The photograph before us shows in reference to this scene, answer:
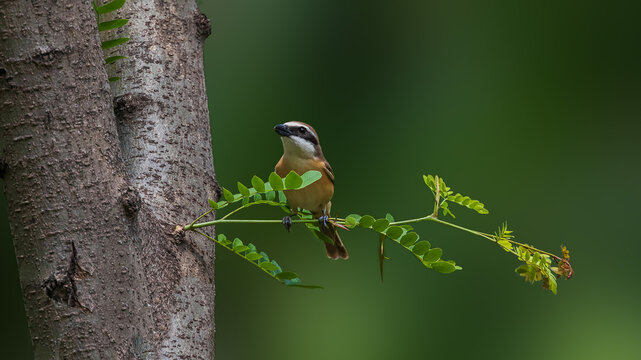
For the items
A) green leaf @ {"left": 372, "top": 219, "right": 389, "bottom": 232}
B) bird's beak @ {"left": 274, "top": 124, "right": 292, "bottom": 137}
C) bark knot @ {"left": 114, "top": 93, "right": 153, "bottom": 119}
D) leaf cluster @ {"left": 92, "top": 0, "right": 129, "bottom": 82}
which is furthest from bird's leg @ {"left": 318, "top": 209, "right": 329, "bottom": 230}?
bird's beak @ {"left": 274, "top": 124, "right": 292, "bottom": 137}

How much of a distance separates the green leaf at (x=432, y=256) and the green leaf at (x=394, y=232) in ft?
0.27

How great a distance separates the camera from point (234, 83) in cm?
405

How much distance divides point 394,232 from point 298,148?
124cm

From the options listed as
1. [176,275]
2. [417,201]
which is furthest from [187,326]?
[417,201]

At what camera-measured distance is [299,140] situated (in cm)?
270

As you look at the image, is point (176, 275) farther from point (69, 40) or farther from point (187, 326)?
point (69, 40)

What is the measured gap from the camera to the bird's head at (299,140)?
2675mm

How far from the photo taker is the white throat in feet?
8.86

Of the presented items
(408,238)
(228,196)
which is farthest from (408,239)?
(228,196)

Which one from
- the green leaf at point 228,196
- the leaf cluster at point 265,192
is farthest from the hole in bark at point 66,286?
the green leaf at point 228,196

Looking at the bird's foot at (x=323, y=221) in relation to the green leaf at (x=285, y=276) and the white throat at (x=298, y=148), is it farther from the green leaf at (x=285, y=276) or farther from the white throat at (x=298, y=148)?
the white throat at (x=298, y=148)

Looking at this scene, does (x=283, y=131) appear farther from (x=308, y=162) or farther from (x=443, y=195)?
(x=443, y=195)

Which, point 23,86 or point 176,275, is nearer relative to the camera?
point 23,86

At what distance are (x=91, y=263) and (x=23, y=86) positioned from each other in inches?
11.4
